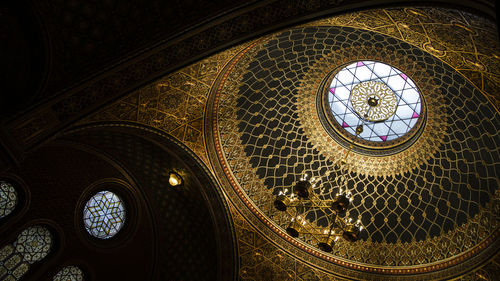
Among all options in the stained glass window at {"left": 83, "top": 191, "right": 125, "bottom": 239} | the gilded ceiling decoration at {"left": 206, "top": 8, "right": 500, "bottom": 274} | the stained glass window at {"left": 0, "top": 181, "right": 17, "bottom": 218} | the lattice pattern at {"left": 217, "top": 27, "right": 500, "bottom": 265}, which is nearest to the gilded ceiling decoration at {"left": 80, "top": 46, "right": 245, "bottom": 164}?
the gilded ceiling decoration at {"left": 206, "top": 8, "right": 500, "bottom": 274}

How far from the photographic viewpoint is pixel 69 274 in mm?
9766

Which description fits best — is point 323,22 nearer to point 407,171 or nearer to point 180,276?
point 407,171

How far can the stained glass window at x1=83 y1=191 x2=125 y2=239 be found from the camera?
10391 mm

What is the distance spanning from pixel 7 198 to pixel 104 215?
243 cm

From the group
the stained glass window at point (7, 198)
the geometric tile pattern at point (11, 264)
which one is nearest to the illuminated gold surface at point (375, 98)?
the stained glass window at point (7, 198)

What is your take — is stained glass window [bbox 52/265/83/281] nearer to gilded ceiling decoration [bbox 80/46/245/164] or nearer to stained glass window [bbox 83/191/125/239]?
stained glass window [bbox 83/191/125/239]

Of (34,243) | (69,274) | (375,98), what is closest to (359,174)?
(375,98)

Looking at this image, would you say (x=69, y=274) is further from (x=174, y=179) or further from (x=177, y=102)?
(x=177, y=102)

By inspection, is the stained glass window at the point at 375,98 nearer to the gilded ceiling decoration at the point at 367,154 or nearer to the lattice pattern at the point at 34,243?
the gilded ceiling decoration at the point at 367,154

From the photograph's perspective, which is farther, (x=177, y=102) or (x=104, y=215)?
(x=104, y=215)

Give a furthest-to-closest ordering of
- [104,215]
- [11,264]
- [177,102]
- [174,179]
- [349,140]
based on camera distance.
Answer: [349,140] < [104,215] < [174,179] < [11,264] < [177,102]

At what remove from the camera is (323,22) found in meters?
7.46

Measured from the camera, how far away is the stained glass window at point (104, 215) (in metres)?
10.4

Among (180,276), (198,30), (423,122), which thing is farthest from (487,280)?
(198,30)
